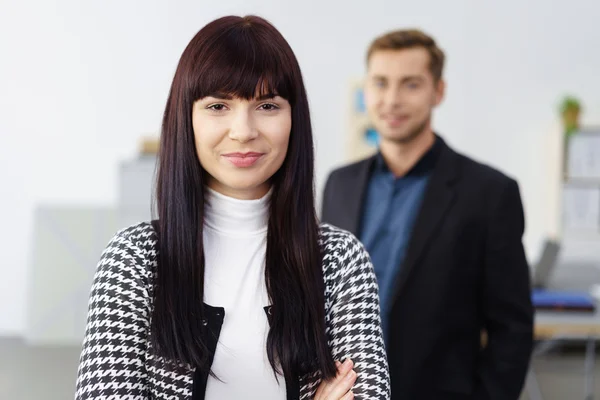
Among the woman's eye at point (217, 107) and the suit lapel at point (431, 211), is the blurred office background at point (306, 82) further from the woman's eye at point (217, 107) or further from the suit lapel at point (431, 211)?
the woman's eye at point (217, 107)

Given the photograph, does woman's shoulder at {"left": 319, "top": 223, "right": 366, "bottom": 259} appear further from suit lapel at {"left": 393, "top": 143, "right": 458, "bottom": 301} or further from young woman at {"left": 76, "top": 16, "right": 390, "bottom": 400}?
suit lapel at {"left": 393, "top": 143, "right": 458, "bottom": 301}

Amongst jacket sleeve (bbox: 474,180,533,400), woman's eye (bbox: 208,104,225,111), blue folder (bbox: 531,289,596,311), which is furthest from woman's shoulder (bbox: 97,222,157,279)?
blue folder (bbox: 531,289,596,311)

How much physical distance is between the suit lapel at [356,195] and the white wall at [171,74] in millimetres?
5225

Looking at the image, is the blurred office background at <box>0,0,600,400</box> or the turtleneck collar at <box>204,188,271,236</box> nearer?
the turtleneck collar at <box>204,188,271,236</box>

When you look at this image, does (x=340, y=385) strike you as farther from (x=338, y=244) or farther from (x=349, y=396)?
(x=338, y=244)

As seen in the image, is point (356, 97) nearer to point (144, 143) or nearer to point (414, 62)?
point (144, 143)

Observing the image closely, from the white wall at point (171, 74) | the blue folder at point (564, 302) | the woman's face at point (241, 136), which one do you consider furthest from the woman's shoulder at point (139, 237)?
the white wall at point (171, 74)

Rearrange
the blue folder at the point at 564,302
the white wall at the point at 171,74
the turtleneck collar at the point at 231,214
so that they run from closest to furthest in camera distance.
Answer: the turtleneck collar at the point at 231,214, the blue folder at the point at 564,302, the white wall at the point at 171,74

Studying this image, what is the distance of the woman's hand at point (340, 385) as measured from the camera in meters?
1.33

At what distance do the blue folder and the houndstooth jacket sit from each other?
10.0 ft

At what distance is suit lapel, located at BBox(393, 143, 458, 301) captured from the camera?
220 centimetres

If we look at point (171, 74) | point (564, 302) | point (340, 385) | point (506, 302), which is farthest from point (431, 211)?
point (171, 74)

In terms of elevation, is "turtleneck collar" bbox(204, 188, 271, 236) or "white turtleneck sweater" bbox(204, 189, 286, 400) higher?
"turtleneck collar" bbox(204, 188, 271, 236)

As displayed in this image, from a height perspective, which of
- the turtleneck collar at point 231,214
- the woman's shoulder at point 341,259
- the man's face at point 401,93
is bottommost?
the woman's shoulder at point 341,259
